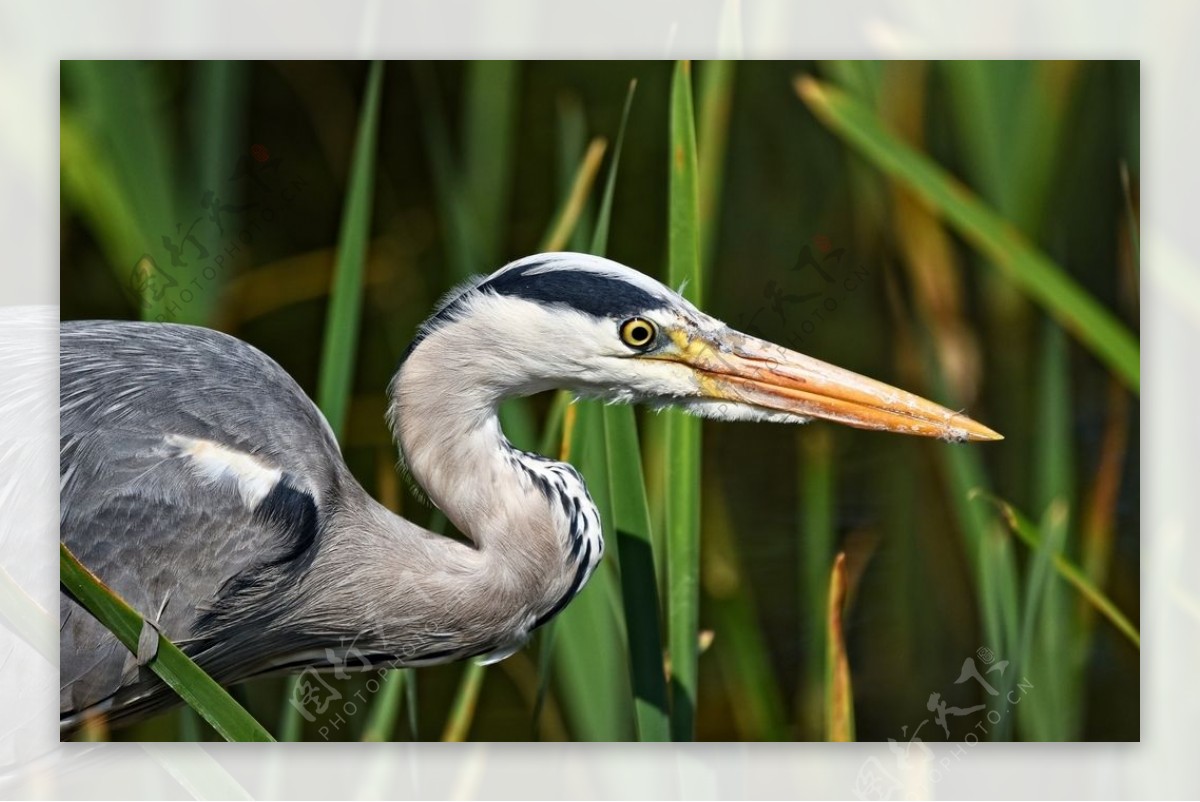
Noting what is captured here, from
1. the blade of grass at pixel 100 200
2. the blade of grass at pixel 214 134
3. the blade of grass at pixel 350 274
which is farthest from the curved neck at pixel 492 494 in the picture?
the blade of grass at pixel 100 200

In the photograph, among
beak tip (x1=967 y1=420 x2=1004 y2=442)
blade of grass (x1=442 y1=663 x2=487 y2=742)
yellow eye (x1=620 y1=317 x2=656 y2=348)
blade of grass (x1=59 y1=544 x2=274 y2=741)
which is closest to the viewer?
blade of grass (x1=59 y1=544 x2=274 y2=741)

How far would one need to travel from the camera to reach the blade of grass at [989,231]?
6.84 ft

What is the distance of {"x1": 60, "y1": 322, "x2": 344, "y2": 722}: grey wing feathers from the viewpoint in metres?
1.89

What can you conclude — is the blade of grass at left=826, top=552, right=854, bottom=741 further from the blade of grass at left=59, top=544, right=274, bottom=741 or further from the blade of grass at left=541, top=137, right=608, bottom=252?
the blade of grass at left=59, top=544, right=274, bottom=741

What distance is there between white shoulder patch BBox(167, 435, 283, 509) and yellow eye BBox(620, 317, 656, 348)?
52 cm

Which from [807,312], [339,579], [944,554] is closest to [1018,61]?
[807,312]

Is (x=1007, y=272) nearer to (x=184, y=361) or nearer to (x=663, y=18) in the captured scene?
(x=663, y=18)

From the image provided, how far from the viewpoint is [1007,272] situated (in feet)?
6.95

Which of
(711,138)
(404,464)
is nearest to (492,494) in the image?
(404,464)

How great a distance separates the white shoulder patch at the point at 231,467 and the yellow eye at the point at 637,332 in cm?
52

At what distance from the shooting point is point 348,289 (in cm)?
205

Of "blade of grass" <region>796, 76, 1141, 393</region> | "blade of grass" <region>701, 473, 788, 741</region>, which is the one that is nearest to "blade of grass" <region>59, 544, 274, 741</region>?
"blade of grass" <region>701, 473, 788, 741</region>

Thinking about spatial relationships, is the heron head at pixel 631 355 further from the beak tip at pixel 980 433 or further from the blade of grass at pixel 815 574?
the blade of grass at pixel 815 574

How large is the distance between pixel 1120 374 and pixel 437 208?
1.07m
